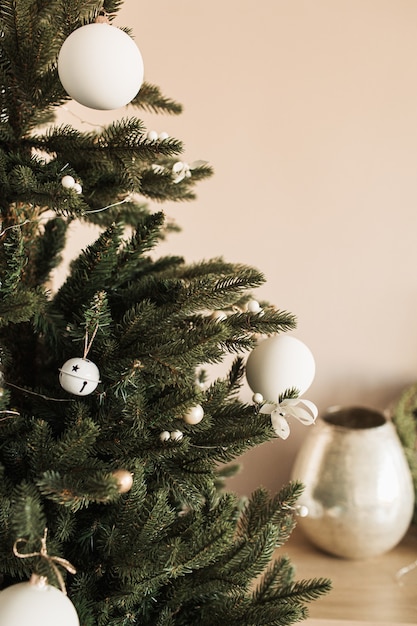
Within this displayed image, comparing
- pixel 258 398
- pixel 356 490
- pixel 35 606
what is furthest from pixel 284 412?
pixel 356 490

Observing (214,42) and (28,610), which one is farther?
(214,42)

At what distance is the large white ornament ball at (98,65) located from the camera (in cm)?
55

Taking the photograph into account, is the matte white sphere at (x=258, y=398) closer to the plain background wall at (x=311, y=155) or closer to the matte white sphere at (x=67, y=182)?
the matte white sphere at (x=67, y=182)

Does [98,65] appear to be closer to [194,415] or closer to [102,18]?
[102,18]

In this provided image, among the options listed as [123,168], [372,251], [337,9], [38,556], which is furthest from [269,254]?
[38,556]

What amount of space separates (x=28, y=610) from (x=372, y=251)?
989 millimetres

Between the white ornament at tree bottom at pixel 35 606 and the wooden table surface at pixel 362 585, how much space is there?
2.22 ft

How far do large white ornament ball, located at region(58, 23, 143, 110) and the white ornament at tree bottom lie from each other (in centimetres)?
39

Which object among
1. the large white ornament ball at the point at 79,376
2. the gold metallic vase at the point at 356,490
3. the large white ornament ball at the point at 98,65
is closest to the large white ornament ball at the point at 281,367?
the large white ornament ball at the point at 79,376

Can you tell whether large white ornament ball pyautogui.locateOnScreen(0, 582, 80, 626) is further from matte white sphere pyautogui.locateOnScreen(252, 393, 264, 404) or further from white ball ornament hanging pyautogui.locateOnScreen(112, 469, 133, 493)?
matte white sphere pyautogui.locateOnScreen(252, 393, 264, 404)

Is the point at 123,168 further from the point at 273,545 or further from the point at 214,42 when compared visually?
the point at 214,42

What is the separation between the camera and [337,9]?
3.91 ft

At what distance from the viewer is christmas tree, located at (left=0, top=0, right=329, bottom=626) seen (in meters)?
0.56

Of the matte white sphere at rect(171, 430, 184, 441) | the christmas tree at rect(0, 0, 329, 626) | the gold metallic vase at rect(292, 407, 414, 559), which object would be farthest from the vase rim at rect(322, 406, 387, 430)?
the matte white sphere at rect(171, 430, 184, 441)
